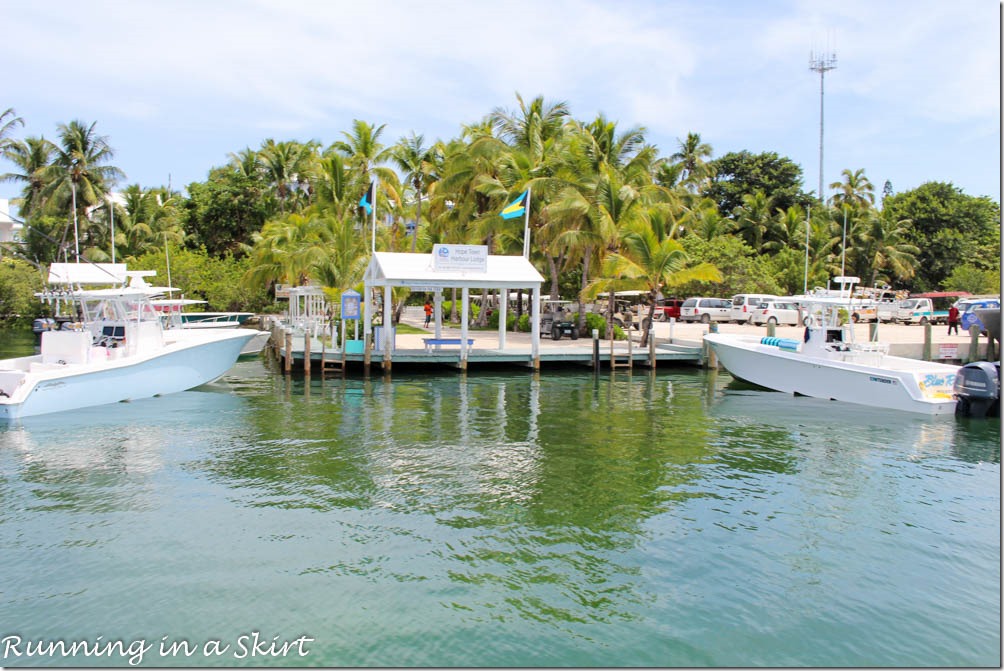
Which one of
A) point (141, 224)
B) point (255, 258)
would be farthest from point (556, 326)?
point (141, 224)

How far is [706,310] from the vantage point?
1649 inches

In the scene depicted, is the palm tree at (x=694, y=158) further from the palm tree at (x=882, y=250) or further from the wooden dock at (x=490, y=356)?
the wooden dock at (x=490, y=356)

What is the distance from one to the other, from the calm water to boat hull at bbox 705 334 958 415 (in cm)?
137

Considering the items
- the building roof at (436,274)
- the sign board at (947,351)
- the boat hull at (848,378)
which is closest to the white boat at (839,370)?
the boat hull at (848,378)

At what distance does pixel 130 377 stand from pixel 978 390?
2020cm

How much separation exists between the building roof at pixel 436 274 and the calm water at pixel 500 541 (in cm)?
731

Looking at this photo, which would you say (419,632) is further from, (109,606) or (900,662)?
(900,662)

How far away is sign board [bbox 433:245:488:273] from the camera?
24.0 m

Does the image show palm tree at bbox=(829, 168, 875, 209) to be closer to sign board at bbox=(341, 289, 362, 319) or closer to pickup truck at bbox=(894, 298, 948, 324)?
pickup truck at bbox=(894, 298, 948, 324)

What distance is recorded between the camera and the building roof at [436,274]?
23453 mm

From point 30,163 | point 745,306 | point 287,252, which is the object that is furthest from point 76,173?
point 745,306

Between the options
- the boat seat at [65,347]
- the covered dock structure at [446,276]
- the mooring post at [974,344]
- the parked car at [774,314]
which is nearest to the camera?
the boat seat at [65,347]

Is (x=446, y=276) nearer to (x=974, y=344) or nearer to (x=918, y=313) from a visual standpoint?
(x=974, y=344)

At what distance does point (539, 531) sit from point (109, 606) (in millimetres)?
4909
